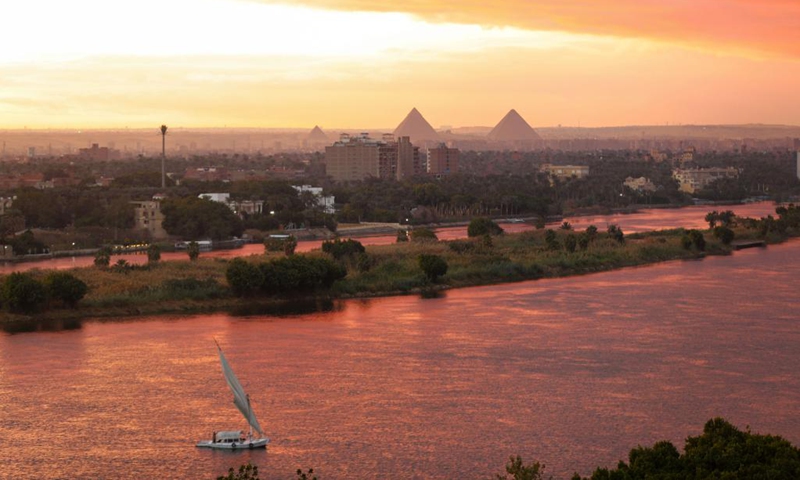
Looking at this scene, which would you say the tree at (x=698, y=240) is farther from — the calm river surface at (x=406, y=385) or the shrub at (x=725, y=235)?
the calm river surface at (x=406, y=385)

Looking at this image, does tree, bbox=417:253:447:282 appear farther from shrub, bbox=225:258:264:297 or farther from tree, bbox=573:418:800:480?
tree, bbox=573:418:800:480

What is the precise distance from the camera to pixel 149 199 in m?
30.6

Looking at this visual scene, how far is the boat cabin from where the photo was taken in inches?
341

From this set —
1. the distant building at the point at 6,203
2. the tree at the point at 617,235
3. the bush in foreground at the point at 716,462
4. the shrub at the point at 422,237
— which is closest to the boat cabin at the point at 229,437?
the bush in foreground at the point at 716,462

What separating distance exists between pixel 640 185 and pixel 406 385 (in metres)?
35.1

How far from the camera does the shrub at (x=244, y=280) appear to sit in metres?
16.1

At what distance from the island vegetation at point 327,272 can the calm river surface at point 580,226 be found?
2057 millimetres

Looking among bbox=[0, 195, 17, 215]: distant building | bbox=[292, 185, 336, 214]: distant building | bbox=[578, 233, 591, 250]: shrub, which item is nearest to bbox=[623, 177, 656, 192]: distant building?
bbox=[292, 185, 336, 214]: distant building

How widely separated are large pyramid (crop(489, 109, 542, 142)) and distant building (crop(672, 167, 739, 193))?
8378 centimetres

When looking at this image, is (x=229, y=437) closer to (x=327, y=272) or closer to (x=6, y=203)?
(x=327, y=272)

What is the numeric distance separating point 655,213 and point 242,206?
13683mm

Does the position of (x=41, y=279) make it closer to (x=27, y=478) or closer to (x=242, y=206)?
(x=27, y=478)

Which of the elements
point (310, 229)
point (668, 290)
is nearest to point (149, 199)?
point (310, 229)

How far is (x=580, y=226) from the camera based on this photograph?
30781 mm
